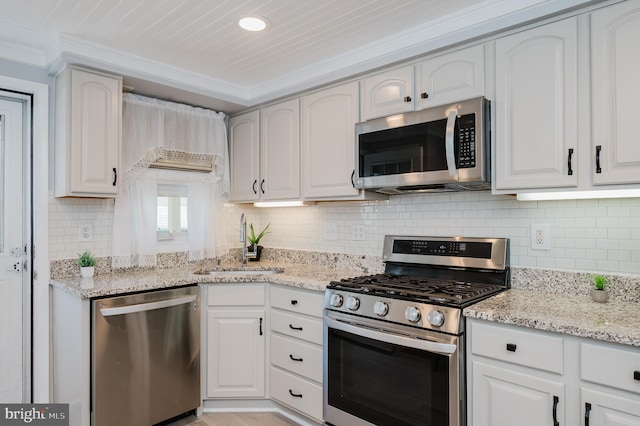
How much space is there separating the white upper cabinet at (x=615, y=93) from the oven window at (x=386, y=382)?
1.10 m

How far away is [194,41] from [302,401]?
227cm

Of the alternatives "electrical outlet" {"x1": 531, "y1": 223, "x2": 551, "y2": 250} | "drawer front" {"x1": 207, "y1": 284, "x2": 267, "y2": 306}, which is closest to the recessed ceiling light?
"drawer front" {"x1": 207, "y1": 284, "x2": 267, "y2": 306}

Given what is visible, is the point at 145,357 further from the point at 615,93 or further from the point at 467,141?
the point at 615,93

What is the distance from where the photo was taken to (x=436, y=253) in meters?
2.55

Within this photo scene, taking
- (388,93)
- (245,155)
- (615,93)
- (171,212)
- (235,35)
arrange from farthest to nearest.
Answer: (245,155) < (171,212) < (388,93) < (235,35) < (615,93)

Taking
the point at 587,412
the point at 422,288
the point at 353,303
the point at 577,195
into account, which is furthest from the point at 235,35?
the point at 587,412

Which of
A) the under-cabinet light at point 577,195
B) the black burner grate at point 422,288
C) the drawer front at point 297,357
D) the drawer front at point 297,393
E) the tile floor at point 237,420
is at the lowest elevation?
the tile floor at point 237,420

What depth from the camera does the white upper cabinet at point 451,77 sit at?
84.0 inches

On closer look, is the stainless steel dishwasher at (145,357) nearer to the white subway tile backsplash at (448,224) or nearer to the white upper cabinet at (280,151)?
the white subway tile backsplash at (448,224)

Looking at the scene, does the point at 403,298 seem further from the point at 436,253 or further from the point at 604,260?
the point at 604,260

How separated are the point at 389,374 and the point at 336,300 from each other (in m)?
0.47

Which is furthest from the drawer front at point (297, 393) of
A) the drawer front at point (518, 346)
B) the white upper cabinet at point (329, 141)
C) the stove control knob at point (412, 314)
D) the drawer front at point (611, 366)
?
the drawer front at point (611, 366)

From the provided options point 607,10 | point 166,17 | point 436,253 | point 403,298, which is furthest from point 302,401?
point 607,10

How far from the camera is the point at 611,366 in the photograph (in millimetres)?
1469
